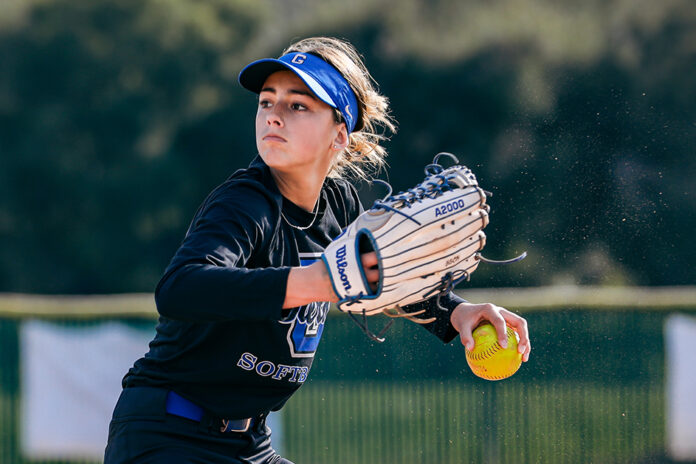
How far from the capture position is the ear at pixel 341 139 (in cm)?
331

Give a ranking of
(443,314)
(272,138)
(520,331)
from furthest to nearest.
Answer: (443,314)
(520,331)
(272,138)

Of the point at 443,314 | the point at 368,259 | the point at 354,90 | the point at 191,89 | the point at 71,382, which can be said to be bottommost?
the point at 368,259

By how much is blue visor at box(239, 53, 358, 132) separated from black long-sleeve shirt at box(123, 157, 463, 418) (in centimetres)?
30

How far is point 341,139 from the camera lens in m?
3.35

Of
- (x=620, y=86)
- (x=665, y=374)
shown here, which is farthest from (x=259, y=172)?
(x=620, y=86)

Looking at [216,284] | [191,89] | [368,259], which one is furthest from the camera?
[191,89]

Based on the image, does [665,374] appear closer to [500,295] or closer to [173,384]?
[500,295]

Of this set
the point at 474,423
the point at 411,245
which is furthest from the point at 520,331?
the point at 474,423

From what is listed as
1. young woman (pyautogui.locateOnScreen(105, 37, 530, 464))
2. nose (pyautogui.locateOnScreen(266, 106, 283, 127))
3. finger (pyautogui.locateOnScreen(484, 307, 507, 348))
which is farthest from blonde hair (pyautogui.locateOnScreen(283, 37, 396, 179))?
finger (pyautogui.locateOnScreen(484, 307, 507, 348))

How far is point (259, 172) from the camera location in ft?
9.90

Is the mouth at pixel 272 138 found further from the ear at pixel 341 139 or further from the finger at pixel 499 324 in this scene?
the finger at pixel 499 324

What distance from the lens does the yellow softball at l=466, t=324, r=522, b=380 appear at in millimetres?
3127

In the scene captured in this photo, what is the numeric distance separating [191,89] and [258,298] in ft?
Result: 79.6

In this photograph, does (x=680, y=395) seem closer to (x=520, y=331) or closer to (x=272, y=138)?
(x=520, y=331)
